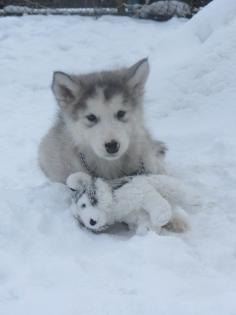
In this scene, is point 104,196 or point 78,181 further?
point 78,181

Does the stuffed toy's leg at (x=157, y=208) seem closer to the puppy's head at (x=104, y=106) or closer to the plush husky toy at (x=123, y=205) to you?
the plush husky toy at (x=123, y=205)

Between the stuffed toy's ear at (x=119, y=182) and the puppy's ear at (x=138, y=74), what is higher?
the puppy's ear at (x=138, y=74)

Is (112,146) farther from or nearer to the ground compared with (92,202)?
farther from the ground

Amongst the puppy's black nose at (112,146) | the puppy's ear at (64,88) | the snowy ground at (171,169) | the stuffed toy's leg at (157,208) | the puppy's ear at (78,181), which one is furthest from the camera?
the puppy's ear at (64,88)

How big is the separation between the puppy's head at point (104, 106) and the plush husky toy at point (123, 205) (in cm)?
21

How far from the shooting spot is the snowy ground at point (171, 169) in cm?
306

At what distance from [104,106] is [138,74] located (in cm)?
45

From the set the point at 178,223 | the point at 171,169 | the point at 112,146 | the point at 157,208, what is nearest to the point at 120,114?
the point at 112,146

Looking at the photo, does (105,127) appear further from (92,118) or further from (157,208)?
(157,208)

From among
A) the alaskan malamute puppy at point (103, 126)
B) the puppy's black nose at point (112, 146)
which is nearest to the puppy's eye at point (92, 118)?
Result: the alaskan malamute puppy at point (103, 126)

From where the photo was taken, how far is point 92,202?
3812 mm

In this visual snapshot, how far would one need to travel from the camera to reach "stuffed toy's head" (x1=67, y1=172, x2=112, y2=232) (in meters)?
3.77

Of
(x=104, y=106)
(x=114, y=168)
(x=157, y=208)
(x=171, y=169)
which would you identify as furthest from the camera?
(x=171, y=169)

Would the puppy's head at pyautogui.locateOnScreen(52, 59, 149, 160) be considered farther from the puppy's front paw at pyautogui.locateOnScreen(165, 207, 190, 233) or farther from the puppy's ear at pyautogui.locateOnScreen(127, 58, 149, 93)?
the puppy's front paw at pyautogui.locateOnScreen(165, 207, 190, 233)
